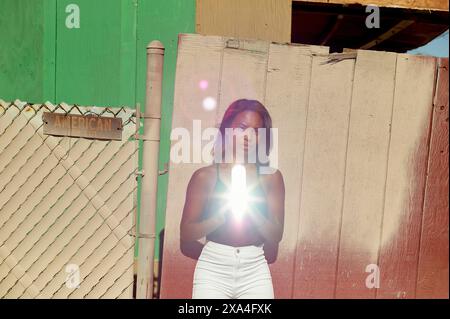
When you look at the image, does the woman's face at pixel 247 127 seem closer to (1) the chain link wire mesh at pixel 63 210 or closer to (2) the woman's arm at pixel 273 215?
(2) the woman's arm at pixel 273 215

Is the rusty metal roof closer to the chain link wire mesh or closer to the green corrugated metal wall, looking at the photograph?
the green corrugated metal wall

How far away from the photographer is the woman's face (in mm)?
2904

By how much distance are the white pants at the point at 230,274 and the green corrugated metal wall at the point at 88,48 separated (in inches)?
40.1

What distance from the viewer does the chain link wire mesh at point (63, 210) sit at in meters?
2.94

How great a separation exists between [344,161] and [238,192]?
87 cm

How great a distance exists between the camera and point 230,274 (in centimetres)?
272

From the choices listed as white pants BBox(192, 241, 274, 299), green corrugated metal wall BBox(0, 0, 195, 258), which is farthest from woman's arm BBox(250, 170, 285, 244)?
green corrugated metal wall BBox(0, 0, 195, 258)

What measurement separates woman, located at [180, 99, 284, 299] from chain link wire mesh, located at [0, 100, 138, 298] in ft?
1.63

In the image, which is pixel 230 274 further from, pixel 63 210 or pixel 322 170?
pixel 63 210

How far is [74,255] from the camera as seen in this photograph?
9.99 ft

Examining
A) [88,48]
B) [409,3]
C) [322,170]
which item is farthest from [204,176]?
[409,3]
